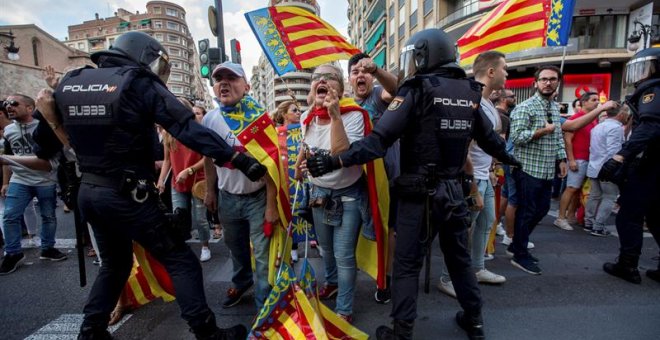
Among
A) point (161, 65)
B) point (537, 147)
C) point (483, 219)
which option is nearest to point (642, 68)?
point (537, 147)

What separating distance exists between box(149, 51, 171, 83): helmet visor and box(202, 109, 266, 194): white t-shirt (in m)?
0.40

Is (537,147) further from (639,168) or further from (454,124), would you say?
(454,124)

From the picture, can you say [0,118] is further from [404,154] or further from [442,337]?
[442,337]

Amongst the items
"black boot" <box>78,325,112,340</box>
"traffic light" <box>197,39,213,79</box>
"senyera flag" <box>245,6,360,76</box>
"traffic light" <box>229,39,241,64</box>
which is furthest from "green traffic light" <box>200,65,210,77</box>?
"black boot" <box>78,325,112,340</box>

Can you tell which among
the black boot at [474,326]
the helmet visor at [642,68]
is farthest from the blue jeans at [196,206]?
the helmet visor at [642,68]

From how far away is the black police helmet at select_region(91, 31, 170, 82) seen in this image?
2.20 metres

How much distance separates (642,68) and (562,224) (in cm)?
292

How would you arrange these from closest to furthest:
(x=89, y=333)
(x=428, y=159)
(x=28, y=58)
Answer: (x=428, y=159)
(x=89, y=333)
(x=28, y=58)

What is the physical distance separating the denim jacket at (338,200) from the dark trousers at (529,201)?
76.0 inches

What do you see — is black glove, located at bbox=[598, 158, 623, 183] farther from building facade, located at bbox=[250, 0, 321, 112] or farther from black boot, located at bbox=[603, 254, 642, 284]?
building facade, located at bbox=[250, 0, 321, 112]

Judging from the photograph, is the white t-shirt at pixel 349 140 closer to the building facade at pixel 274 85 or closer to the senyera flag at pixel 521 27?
the senyera flag at pixel 521 27

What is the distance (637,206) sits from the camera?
3.31 meters

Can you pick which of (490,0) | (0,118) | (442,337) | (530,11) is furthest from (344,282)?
(490,0)

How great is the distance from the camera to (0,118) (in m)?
4.94
